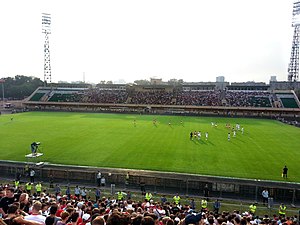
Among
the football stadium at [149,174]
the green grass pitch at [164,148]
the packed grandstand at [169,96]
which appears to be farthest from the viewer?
the packed grandstand at [169,96]

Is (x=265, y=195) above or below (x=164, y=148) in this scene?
below

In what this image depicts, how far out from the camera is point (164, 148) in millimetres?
27594

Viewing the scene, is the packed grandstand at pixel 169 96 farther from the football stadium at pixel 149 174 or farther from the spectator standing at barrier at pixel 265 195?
the spectator standing at barrier at pixel 265 195

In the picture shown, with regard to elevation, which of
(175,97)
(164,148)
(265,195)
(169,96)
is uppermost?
(169,96)

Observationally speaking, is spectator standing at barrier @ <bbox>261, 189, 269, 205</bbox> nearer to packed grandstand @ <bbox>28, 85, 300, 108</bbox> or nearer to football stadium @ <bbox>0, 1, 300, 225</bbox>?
football stadium @ <bbox>0, 1, 300, 225</bbox>

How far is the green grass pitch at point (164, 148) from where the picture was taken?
72.5 feet

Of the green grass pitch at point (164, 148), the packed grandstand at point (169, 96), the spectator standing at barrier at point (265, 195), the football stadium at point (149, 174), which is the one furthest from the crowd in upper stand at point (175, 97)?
the spectator standing at barrier at point (265, 195)

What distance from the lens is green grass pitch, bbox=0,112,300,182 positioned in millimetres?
22094

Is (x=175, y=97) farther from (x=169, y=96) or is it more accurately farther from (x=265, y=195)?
(x=265, y=195)

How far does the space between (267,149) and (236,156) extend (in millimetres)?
4999

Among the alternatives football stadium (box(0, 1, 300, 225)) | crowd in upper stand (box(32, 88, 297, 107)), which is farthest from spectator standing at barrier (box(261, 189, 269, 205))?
crowd in upper stand (box(32, 88, 297, 107))

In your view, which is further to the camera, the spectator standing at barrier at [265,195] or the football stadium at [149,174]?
the spectator standing at barrier at [265,195]

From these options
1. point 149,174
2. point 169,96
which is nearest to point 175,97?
point 169,96

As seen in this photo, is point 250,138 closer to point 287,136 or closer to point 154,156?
point 287,136
